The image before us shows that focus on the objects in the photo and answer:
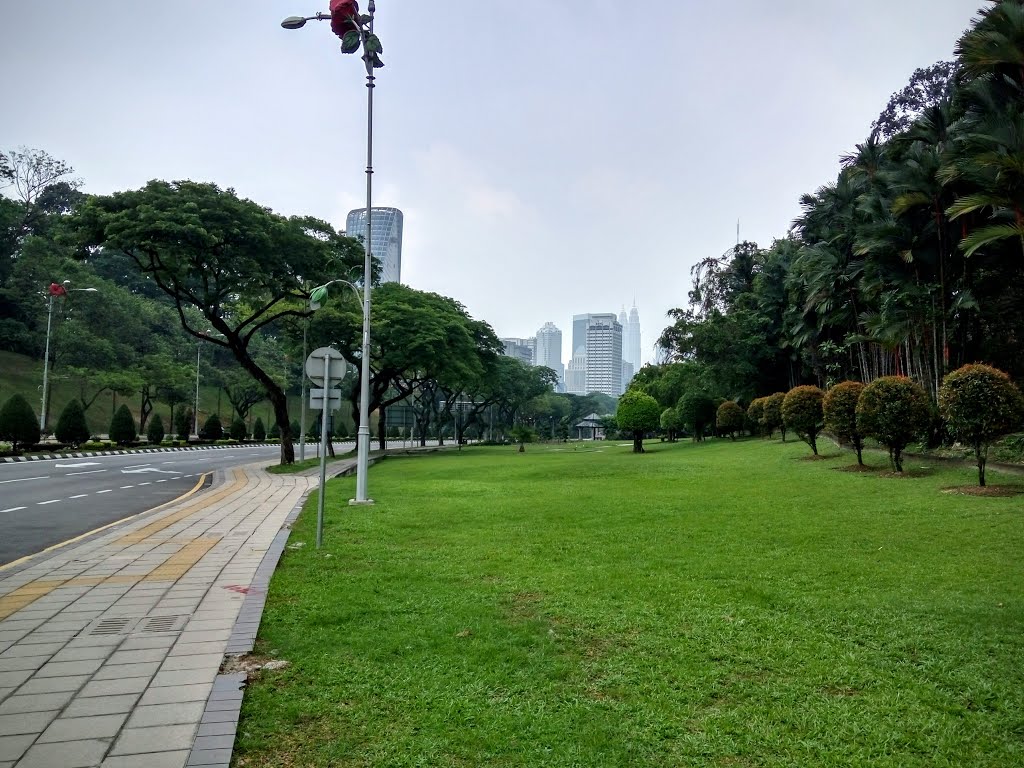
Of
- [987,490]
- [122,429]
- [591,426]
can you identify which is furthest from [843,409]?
[591,426]

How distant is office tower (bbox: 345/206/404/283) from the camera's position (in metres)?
26.2

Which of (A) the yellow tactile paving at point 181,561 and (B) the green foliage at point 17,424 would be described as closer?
(A) the yellow tactile paving at point 181,561

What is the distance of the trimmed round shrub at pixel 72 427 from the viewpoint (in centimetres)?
3272

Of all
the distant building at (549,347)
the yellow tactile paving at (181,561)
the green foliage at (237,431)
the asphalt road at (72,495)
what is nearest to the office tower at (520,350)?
the distant building at (549,347)

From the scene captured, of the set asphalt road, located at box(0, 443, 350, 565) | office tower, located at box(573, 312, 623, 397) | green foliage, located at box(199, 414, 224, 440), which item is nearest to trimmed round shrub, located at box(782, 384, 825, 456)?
asphalt road, located at box(0, 443, 350, 565)

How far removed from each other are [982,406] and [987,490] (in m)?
1.47

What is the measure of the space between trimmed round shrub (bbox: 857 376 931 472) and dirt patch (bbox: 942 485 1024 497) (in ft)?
7.65

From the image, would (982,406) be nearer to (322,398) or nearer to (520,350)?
(322,398)

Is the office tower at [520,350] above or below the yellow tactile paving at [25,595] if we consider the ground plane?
above

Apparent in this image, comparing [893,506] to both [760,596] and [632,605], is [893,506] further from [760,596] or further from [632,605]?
[632,605]

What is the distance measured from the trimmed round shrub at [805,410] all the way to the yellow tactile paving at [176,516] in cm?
1564

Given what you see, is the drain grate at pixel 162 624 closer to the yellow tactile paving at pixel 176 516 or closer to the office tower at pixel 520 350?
the yellow tactile paving at pixel 176 516

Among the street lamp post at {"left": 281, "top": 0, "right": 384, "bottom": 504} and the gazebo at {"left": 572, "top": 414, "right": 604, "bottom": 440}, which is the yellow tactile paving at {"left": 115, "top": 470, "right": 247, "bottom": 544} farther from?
the gazebo at {"left": 572, "top": 414, "right": 604, "bottom": 440}

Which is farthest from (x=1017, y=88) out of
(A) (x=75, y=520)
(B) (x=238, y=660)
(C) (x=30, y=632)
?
(A) (x=75, y=520)
